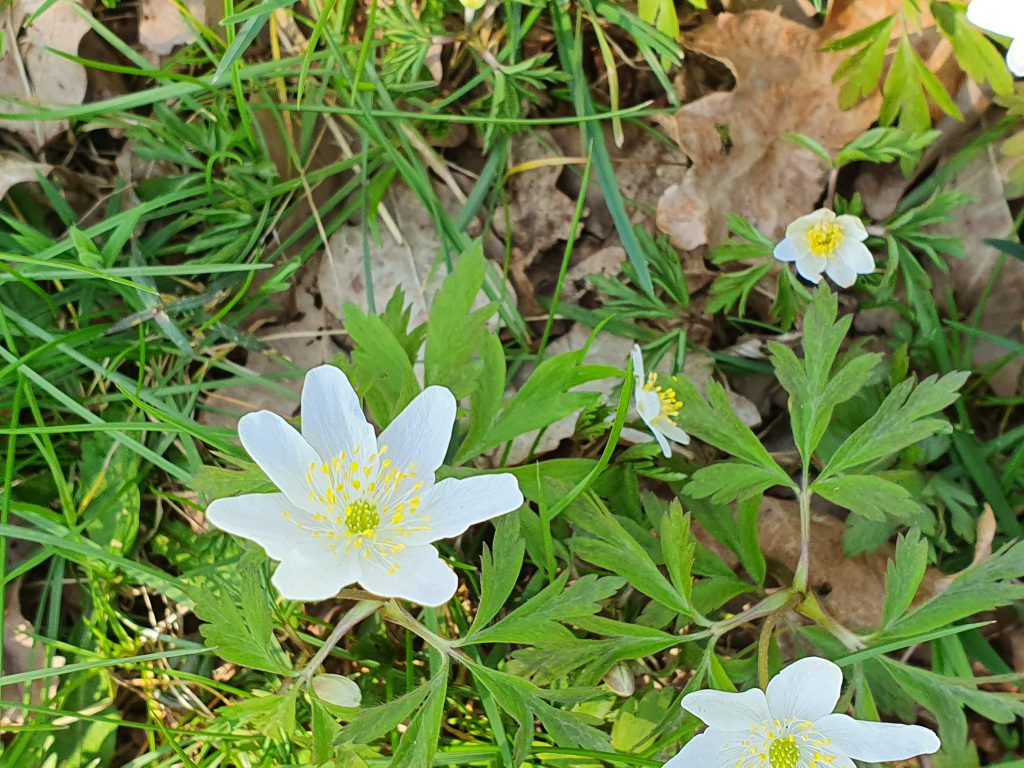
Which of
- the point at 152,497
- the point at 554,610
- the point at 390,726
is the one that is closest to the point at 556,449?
the point at 554,610

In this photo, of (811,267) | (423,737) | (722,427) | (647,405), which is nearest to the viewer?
(423,737)

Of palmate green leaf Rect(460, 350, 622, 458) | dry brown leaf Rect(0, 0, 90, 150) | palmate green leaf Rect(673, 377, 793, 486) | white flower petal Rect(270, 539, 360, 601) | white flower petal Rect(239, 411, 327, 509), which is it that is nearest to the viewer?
white flower petal Rect(270, 539, 360, 601)

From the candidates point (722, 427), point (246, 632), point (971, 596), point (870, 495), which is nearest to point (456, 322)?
point (722, 427)

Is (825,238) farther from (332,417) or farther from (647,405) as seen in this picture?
(332,417)

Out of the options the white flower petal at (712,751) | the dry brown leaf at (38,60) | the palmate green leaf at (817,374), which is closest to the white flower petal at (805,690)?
the white flower petal at (712,751)

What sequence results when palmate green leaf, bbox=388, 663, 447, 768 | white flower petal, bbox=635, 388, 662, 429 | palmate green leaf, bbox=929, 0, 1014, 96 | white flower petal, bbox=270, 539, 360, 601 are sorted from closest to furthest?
1. white flower petal, bbox=270, 539, 360, 601
2. palmate green leaf, bbox=388, 663, 447, 768
3. white flower petal, bbox=635, 388, 662, 429
4. palmate green leaf, bbox=929, 0, 1014, 96

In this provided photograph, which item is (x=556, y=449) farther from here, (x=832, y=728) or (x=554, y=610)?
(x=832, y=728)

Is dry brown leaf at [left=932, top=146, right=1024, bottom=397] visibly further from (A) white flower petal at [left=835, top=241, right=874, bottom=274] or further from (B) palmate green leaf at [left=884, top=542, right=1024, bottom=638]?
(B) palmate green leaf at [left=884, top=542, right=1024, bottom=638]

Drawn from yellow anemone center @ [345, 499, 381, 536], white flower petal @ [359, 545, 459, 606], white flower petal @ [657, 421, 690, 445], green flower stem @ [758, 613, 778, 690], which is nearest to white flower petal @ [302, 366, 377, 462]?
yellow anemone center @ [345, 499, 381, 536]
